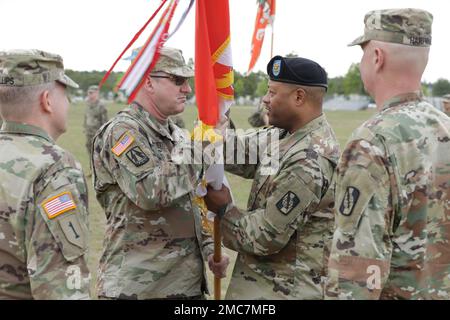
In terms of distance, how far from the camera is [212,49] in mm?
3494

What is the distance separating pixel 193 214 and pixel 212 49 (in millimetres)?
1055

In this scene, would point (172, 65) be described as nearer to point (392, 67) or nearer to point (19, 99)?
point (19, 99)

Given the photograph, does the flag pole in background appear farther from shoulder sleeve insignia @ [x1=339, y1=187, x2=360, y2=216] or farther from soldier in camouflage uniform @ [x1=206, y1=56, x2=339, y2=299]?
shoulder sleeve insignia @ [x1=339, y1=187, x2=360, y2=216]

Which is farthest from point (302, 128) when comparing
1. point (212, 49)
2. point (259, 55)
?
point (259, 55)

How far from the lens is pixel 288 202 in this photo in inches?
127

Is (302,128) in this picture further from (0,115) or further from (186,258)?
(0,115)

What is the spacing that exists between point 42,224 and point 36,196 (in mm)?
122

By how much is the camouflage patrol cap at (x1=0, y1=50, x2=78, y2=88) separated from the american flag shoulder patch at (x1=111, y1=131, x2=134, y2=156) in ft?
2.75

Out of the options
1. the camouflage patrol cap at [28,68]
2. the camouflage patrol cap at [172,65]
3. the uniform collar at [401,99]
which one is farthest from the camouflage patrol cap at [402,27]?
the camouflage patrol cap at [172,65]

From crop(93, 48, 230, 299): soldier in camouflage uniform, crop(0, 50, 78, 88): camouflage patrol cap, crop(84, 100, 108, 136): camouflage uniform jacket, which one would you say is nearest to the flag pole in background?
crop(93, 48, 230, 299): soldier in camouflage uniform

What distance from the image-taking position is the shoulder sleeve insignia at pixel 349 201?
244cm

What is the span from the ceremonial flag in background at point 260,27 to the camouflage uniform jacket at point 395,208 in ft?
8.92

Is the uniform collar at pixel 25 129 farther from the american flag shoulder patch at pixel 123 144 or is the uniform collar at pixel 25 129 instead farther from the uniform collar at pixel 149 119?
the uniform collar at pixel 149 119

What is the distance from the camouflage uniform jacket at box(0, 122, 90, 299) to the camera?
252 cm
